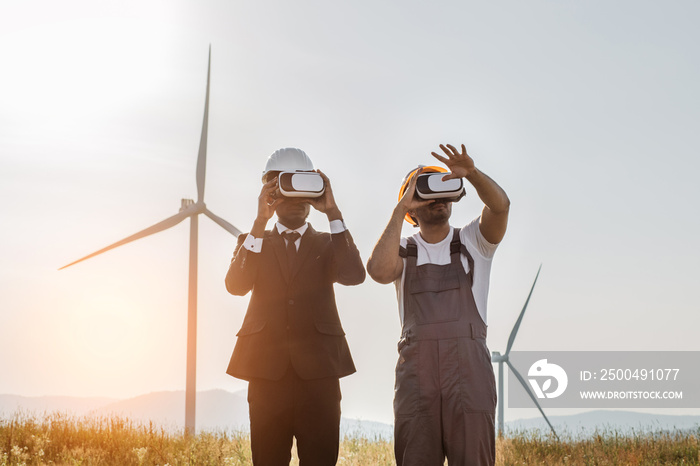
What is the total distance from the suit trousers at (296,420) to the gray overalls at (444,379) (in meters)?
0.58

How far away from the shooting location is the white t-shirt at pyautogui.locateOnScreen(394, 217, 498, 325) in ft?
17.7

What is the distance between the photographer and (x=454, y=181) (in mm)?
5344

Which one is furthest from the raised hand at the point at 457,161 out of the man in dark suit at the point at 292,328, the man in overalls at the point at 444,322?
the man in dark suit at the point at 292,328

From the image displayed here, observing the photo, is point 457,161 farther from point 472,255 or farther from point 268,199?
point 268,199

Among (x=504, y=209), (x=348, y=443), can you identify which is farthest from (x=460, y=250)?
(x=348, y=443)

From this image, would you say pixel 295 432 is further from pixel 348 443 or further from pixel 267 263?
pixel 348 443

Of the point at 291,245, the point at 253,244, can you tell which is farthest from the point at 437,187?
the point at 253,244

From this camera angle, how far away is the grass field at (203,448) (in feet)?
34.3

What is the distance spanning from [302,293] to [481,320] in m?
1.46

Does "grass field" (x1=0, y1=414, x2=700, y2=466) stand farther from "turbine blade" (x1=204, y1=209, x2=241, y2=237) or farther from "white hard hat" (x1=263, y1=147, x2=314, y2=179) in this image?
"turbine blade" (x1=204, y1=209, x2=241, y2=237)

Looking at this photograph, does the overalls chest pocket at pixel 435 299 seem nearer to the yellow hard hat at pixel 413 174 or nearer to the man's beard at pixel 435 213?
the man's beard at pixel 435 213

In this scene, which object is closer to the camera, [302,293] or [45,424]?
[302,293]

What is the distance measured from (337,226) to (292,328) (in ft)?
2.98

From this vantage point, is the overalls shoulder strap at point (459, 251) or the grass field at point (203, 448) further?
the grass field at point (203, 448)
